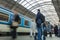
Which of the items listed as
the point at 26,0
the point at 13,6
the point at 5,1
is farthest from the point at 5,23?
the point at 26,0

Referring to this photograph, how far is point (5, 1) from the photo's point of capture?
35312 mm

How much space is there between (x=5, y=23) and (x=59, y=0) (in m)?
26.5

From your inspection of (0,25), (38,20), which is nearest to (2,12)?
(0,25)

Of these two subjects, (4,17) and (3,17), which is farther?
(4,17)

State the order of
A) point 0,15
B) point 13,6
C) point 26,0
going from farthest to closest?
point 26,0
point 13,6
point 0,15

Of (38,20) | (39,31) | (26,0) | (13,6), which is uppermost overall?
(26,0)

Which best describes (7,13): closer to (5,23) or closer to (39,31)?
(5,23)

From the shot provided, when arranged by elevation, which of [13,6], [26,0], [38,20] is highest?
[26,0]

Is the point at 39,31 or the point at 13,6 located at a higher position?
the point at 13,6

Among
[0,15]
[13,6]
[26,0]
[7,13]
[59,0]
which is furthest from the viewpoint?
[26,0]

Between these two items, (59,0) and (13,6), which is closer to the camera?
(59,0)

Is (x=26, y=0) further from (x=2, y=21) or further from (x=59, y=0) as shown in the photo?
(x=2, y=21)

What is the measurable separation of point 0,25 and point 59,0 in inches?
1072

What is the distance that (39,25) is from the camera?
364 inches
